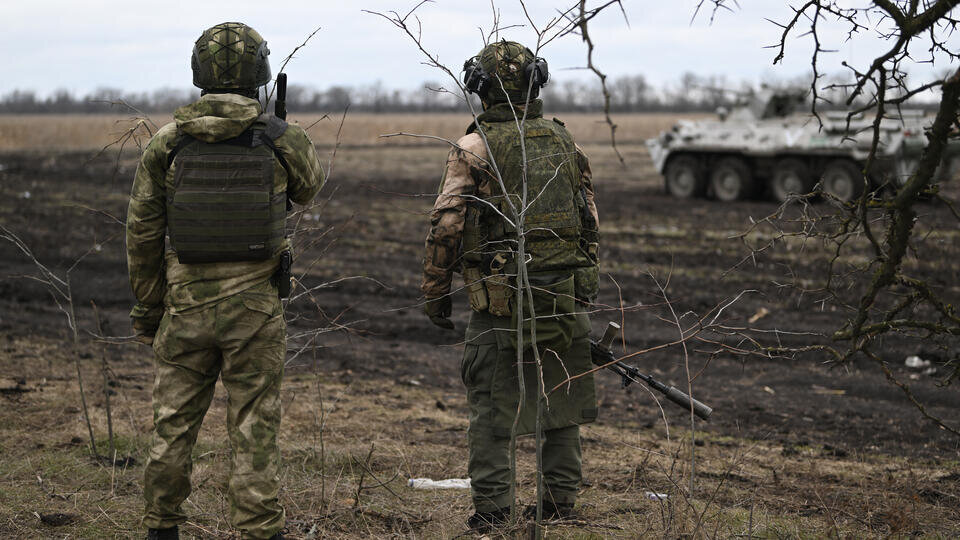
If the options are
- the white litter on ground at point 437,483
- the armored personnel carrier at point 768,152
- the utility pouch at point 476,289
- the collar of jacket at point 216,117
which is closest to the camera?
the collar of jacket at point 216,117

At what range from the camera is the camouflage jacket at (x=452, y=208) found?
3.69m

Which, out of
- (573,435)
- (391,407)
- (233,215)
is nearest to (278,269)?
(233,215)

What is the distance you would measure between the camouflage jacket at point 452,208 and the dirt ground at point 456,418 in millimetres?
175

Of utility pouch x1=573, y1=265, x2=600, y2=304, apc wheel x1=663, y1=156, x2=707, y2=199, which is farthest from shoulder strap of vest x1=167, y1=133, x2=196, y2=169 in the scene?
apc wheel x1=663, y1=156, x2=707, y2=199

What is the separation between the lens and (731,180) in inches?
736

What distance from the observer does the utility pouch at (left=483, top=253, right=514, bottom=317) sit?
3.71 meters

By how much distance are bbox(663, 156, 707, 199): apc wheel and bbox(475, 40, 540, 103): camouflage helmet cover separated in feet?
52.3

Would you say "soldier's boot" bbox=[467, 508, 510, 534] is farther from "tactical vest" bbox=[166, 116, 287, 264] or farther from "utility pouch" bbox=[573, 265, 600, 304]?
"tactical vest" bbox=[166, 116, 287, 264]

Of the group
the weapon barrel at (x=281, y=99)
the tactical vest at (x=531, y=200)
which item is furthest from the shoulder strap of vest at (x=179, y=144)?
the tactical vest at (x=531, y=200)

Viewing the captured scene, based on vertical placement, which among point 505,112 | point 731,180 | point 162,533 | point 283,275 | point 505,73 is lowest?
point 162,533

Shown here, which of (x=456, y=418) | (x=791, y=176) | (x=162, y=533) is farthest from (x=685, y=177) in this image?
(x=162, y=533)

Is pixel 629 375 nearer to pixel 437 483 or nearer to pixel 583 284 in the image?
pixel 583 284

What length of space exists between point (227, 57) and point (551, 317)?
1.56 metres

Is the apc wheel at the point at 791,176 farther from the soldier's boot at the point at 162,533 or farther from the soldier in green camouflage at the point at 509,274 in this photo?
the soldier's boot at the point at 162,533
